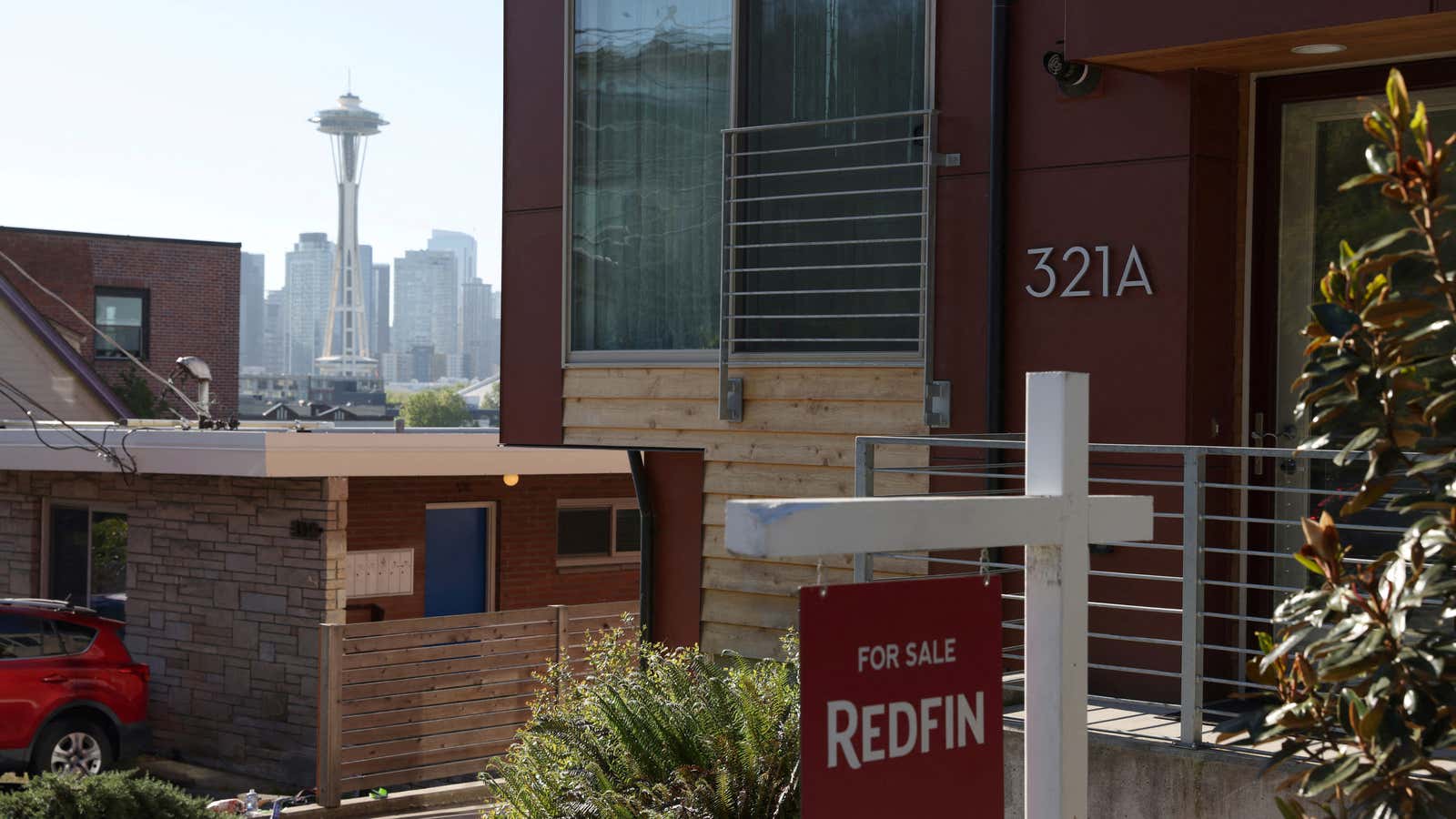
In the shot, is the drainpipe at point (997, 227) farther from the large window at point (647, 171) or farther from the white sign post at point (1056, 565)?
the white sign post at point (1056, 565)

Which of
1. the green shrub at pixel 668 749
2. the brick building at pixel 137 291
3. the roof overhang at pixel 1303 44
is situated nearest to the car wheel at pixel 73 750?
the green shrub at pixel 668 749

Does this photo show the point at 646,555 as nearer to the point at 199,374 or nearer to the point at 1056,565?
the point at 1056,565

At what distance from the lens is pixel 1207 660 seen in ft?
23.6

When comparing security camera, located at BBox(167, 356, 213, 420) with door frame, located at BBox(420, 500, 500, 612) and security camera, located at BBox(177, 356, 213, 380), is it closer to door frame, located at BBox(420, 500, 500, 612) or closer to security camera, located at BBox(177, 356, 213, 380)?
security camera, located at BBox(177, 356, 213, 380)

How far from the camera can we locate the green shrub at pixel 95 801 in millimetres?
8047

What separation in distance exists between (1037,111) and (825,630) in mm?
5385

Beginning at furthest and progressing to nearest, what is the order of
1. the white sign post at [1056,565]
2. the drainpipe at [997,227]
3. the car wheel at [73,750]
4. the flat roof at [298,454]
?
the flat roof at [298,454] < the car wheel at [73,750] < the drainpipe at [997,227] < the white sign post at [1056,565]

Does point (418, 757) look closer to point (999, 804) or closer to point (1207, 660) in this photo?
point (1207, 660)

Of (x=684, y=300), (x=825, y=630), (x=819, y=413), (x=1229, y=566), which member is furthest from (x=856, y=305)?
(x=825, y=630)

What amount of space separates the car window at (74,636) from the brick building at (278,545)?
6.01 ft

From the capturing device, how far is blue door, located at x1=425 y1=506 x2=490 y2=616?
17375 millimetres

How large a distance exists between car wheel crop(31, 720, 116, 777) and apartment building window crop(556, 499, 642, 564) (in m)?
5.80

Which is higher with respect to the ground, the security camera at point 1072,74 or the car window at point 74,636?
the security camera at point 1072,74

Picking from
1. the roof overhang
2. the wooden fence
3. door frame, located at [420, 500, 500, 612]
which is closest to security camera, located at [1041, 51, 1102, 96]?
the roof overhang
